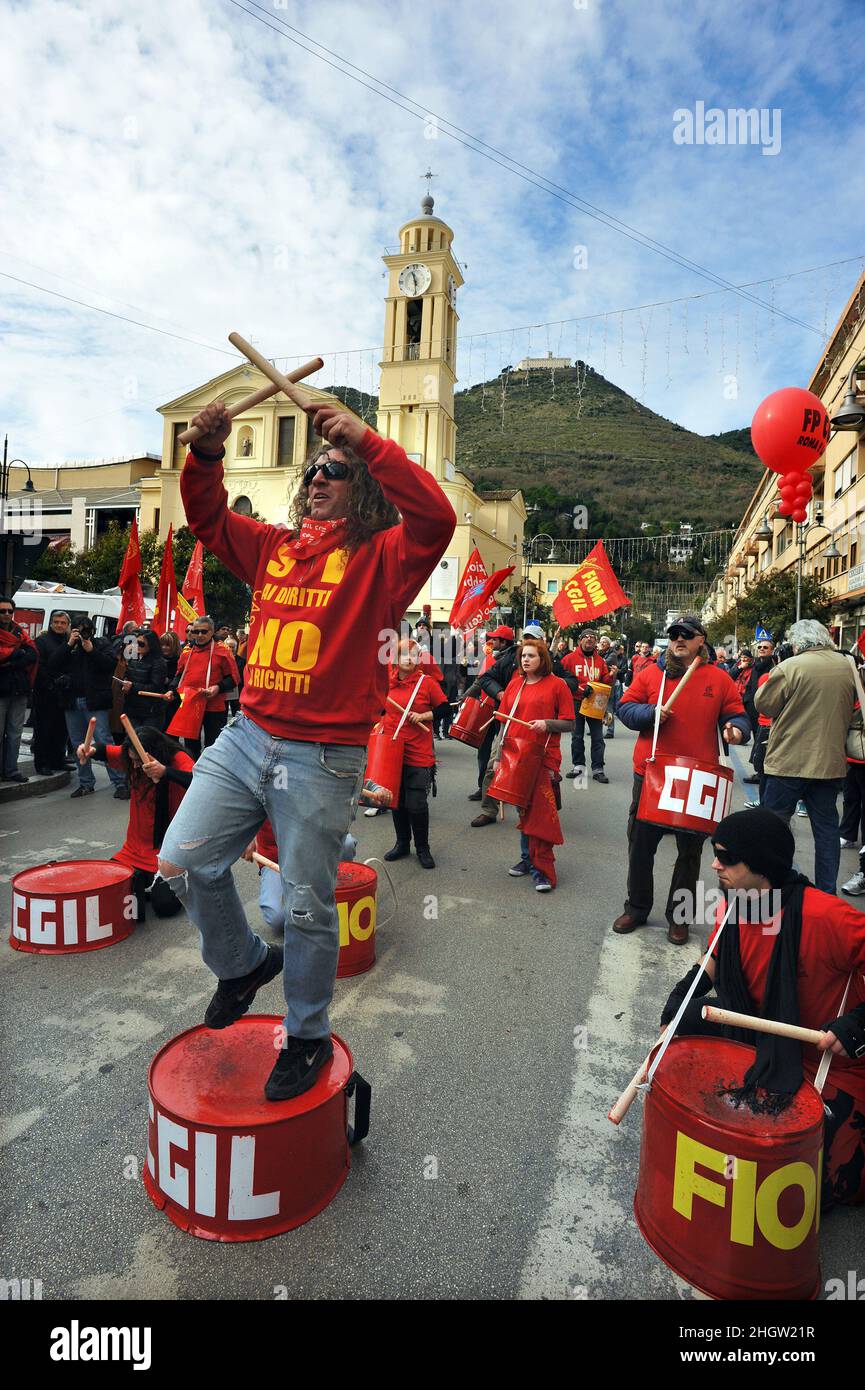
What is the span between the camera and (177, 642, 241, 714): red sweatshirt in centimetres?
897

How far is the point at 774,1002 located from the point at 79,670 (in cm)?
866

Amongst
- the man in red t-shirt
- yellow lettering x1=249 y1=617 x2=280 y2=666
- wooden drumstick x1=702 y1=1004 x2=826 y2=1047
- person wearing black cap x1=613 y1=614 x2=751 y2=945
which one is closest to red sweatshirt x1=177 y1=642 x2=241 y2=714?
the man in red t-shirt

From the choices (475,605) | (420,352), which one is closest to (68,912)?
(475,605)

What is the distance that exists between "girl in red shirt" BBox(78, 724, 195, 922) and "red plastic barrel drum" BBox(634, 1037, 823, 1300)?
362 cm

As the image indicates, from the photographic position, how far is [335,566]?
2461 mm

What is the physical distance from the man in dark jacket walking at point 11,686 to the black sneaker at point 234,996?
7.34 m

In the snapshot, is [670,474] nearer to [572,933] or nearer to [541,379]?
[541,379]

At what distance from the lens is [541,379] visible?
73.2 m

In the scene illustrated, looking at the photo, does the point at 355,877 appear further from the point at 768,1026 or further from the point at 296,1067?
the point at 768,1026

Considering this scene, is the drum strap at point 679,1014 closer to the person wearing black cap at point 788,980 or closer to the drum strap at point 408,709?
the person wearing black cap at point 788,980

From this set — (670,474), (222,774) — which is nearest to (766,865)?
(222,774)

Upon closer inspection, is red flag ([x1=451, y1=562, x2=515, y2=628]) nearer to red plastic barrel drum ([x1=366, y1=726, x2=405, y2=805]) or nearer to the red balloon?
the red balloon

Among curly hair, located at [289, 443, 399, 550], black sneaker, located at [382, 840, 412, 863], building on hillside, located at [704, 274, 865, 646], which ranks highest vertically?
building on hillside, located at [704, 274, 865, 646]
